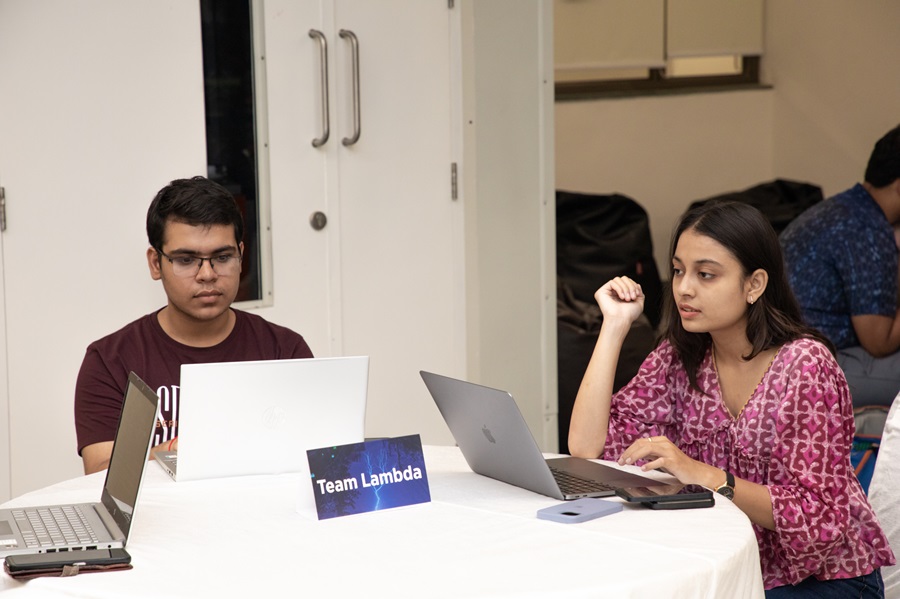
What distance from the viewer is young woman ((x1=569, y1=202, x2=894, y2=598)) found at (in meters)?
1.94

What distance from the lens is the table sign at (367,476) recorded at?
1.72 metres

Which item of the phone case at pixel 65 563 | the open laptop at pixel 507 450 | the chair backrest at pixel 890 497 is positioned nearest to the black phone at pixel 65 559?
the phone case at pixel 65 563

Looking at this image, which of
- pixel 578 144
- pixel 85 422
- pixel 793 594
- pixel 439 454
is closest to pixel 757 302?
pixel 793 594

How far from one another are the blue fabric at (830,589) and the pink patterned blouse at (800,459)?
1cm

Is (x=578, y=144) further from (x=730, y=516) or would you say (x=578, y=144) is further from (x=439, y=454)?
(x=730, y=516)

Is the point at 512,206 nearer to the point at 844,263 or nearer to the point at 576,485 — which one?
the point at 844,263

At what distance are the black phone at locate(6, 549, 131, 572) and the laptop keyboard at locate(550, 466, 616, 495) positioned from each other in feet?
2.24

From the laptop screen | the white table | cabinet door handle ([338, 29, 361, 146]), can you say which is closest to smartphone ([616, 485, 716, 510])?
the white table

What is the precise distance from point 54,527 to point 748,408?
1.18 meters

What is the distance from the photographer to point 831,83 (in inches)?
221

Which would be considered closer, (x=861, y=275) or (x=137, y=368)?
(x=137, y=368)

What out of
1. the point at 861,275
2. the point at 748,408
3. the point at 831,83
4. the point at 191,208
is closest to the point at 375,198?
the point at 191,208

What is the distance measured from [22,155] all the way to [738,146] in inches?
154

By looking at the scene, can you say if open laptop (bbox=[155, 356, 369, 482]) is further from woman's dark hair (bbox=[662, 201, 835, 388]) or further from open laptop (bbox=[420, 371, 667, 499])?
woman's dark hair (bbox=[662, 201, 835, 388])
